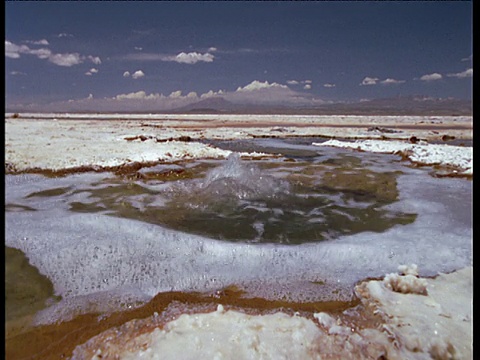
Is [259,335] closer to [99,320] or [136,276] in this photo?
[99,320]

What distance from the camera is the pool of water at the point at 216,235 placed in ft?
12.7

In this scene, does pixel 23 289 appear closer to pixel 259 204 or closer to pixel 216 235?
pixel 216 235

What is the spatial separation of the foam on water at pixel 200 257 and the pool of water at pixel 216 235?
0.02m

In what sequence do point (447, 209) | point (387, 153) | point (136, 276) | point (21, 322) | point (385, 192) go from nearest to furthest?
point (21, 322), point (136, 276), point (447, 209), point (385, 192), point (387, 153)

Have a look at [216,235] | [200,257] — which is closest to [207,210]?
[216,235]

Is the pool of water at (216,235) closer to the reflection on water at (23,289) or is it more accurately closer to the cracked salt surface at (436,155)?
the reflection on water at (23,289)

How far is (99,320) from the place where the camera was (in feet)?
10.6

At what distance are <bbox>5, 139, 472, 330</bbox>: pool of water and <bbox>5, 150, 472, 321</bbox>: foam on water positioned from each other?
2cm

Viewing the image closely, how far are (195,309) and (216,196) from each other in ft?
13.9

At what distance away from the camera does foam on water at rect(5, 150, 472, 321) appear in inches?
151

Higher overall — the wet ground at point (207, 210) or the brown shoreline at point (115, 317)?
the wet ground at point (207, 210)

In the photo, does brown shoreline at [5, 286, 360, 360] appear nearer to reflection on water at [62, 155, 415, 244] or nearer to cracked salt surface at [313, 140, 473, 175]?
reflection on water at [62, 155, 415, 244]

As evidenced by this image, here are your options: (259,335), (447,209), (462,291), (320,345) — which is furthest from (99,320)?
(447,209)

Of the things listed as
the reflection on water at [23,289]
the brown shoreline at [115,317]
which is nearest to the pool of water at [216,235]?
the reflection on water at [23,289]
